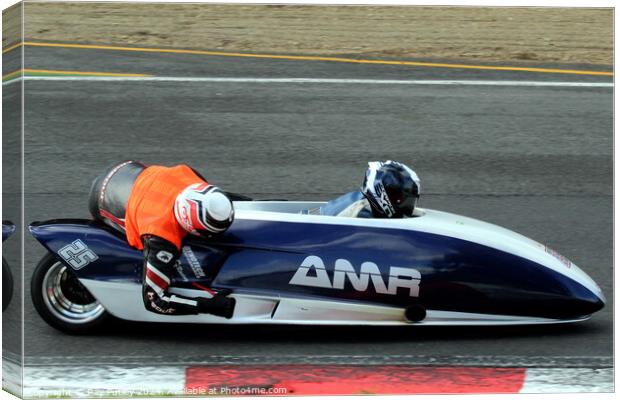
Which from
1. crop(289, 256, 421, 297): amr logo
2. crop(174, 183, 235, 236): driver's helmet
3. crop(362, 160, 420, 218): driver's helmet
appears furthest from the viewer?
crop(362, 160, 420, 218): driver's helmet

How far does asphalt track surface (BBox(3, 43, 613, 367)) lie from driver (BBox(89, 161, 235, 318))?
0.36 metres

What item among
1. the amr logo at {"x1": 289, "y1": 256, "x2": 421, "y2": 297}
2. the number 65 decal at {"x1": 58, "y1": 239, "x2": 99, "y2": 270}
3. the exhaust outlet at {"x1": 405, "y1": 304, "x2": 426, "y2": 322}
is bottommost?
the exhaust outlet at {"x1": 405, "y1": 304, "x2": 426, "y2": 322}

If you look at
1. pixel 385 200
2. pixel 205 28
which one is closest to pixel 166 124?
pixel 205 28

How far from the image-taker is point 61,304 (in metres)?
7.59

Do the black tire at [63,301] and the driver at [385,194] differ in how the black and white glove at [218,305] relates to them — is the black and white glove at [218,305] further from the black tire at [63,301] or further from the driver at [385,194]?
the driver at [385,194]

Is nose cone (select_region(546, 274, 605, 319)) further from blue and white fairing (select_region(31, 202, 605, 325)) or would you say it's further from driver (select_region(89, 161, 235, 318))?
driver (select_region(89, 161, 235, 318))

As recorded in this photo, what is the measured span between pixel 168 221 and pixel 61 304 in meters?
1.00

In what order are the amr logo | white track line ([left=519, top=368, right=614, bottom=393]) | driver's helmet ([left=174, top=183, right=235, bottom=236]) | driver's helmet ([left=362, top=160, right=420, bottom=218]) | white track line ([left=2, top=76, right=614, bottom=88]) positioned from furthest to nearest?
white track line ([left=2, top=76, right=614, bottom=88]) < driver's helmet ([left=362, top=160, right=420, bottom=218]) < the amr logo < white track line ([left=519, top=368, right=614, bottom=393]) < driver's helmet ([left=174, top=183, right=235, bottom=236])

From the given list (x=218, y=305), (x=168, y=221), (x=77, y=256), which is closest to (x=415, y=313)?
(x=218, y=305)

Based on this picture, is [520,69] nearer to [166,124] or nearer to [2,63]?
[166,124]

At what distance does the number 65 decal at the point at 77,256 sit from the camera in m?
Result: 7.41

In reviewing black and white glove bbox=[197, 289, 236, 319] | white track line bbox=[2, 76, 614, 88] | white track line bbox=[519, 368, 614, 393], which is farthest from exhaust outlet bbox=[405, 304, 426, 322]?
white track line bbox=[2, 76, 614, 88]

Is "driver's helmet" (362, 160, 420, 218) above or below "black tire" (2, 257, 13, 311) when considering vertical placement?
above

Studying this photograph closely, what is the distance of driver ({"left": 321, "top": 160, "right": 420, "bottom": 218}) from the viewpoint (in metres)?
7.50
